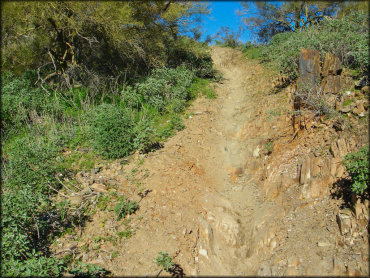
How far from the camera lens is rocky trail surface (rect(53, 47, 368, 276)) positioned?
404cm

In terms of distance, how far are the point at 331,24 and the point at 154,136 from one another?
23.4 ft

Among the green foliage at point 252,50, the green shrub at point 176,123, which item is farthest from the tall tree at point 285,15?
the green shrub at point 176,123

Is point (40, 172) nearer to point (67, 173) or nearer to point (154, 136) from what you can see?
point (67, 173)

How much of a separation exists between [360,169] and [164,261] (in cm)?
315

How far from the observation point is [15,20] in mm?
9305

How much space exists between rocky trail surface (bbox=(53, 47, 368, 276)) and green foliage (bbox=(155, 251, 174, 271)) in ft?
0.36

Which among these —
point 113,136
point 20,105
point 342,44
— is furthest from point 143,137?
point 342,44

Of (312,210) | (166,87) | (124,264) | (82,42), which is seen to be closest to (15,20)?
(82,42)

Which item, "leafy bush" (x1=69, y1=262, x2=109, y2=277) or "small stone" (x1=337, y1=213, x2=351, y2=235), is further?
"leafy bush" (x1=69, y1=262, x2=109, y2=277)

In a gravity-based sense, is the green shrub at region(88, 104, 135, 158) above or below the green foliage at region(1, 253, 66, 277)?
above

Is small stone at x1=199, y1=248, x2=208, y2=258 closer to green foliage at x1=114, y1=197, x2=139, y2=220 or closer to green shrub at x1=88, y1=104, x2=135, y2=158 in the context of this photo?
green foliage at x1=114, y1=197, x2=139, y2=220

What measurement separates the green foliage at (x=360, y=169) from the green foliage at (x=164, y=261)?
9.36 feet

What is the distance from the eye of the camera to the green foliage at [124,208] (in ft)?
16.9

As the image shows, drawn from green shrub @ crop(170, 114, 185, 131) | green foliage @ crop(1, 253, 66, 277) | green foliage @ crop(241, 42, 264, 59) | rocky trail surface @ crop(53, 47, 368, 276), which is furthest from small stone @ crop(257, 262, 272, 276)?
green foliage @ crop(241, 42, 264, 59)
